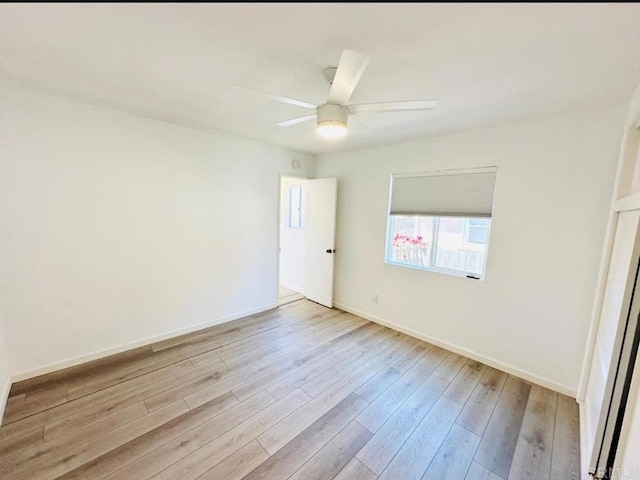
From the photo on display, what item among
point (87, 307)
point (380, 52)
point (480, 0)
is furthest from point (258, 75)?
point (87, 307)

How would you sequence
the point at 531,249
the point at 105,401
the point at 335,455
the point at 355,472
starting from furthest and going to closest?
1. the point at 531,249
2. the point at 105,401
3. the point at 335,455
4. the point at 355,472

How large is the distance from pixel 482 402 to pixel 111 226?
11.9ft

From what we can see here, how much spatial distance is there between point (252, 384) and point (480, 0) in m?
2.79

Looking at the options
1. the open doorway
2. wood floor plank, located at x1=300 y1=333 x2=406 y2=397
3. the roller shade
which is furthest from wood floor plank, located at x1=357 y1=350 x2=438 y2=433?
the open doorway

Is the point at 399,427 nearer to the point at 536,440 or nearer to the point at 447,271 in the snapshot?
the point at 536,440

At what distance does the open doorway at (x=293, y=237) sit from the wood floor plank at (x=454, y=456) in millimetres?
3148

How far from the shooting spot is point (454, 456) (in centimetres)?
167

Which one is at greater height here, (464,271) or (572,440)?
(464,271)

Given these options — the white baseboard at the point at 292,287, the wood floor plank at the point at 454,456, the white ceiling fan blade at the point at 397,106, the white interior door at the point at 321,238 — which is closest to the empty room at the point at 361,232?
the wood floor plank at the point at 454,456

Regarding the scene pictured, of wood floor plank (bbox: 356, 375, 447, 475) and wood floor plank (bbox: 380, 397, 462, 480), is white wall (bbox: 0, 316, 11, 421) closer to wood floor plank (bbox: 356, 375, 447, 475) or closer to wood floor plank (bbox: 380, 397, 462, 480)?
wood floor plank (bbox: 356, 375, 447, 475)

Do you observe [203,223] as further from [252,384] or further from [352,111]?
[352,111]

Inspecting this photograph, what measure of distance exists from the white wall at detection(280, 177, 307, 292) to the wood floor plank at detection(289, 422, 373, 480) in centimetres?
300

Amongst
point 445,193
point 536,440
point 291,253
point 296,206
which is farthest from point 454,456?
point 296,206

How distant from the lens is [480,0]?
3.32 ft
